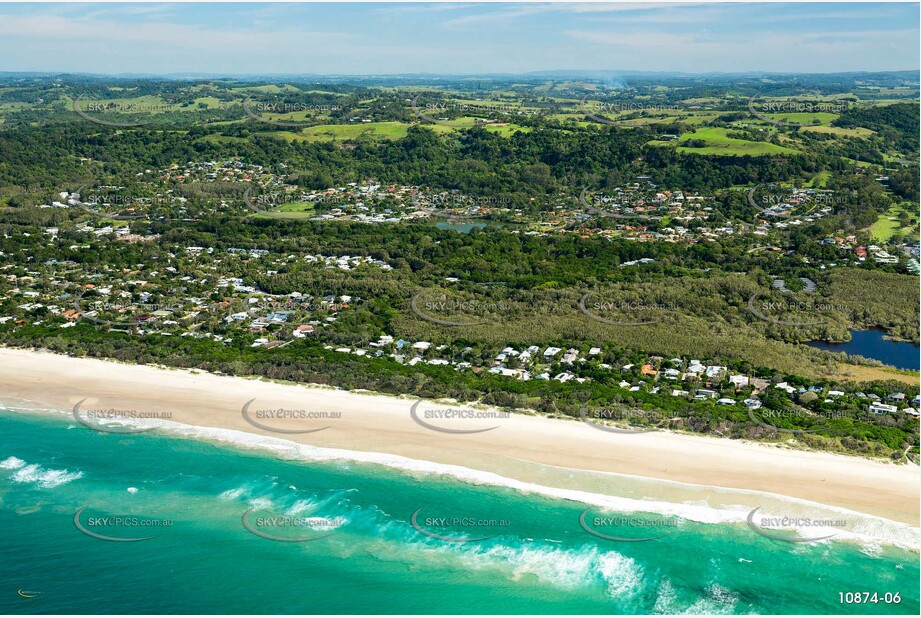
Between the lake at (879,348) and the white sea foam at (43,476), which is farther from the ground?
the lake at (879,348)

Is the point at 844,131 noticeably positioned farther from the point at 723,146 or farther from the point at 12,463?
the point at 12,463

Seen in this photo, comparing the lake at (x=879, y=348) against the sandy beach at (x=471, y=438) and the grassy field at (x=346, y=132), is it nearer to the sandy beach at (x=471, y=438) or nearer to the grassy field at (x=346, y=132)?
the sandy beach at (x=471, y=438)

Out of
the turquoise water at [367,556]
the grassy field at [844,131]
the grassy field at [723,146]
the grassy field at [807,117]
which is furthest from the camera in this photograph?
the grassy field at [807,117]

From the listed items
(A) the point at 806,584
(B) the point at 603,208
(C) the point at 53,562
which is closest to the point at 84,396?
(C) the point at 53,562

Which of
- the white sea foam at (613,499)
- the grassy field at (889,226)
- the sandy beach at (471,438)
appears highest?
the grassy field at (889,226)

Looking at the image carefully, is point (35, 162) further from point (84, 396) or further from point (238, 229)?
point (84, 396)

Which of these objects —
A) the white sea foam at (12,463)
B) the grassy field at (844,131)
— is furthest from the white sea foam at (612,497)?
the grassy field at (844,131)

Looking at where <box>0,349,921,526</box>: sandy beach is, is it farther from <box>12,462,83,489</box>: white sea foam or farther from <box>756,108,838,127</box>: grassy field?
<box>756,108,838,127</box>: grassy field
